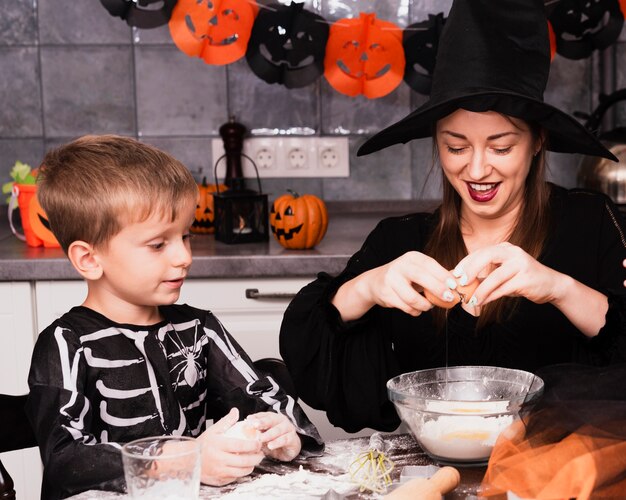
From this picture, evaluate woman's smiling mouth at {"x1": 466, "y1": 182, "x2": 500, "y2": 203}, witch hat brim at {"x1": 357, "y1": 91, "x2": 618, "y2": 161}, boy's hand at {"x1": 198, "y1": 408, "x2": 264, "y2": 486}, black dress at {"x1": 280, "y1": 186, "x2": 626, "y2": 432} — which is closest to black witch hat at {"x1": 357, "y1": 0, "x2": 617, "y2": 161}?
witch hat brim at {"x1": 357, "y1": 91, "x2": 618, "y2": 161}

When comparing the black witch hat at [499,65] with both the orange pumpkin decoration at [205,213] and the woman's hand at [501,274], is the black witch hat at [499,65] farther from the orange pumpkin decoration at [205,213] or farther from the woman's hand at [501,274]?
the orange pumpkin decoration at [205,213]

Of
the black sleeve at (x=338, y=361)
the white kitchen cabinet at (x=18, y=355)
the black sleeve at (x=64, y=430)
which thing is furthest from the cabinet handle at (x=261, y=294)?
the black sleeve at (x=64, y=430)

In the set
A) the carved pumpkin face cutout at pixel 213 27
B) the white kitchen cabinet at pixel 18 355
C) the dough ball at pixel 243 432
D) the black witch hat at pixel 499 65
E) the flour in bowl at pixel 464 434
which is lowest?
the white kitchen cabinet at pixel 18 355

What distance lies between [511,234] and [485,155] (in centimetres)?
22

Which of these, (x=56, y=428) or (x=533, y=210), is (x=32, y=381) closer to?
(x=56, y=428)

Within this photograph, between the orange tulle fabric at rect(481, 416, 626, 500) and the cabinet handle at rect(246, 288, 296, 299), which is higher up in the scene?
the orange tulle fabric at rect(481, 416, 626, 500)

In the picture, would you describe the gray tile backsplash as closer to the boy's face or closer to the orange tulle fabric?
the boy's face

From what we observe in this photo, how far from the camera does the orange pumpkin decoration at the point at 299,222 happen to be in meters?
2.27

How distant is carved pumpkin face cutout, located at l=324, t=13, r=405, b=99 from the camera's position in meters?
2.60

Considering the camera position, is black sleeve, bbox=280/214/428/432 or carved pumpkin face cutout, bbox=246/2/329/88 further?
carved pumpkin face cutout, bbox=246/2/329/88

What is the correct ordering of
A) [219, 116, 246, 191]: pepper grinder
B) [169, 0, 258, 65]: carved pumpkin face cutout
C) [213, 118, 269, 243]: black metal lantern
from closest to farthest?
[213, 118, 269, 243]: black metal lantern, [169, 0, 258, 65]: carved pumpkin face cutout, [219, 116, 246, 191]: pepper grinder

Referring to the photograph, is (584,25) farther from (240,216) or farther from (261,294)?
(261,294)

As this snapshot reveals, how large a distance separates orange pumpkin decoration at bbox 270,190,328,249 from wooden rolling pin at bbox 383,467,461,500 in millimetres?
1287

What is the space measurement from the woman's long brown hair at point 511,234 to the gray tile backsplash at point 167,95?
111cm
